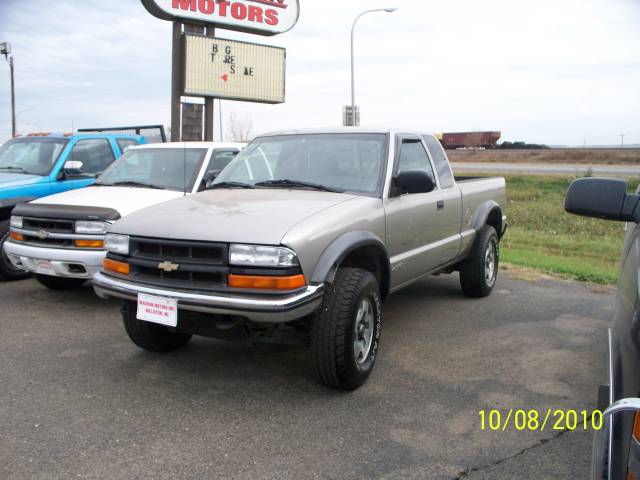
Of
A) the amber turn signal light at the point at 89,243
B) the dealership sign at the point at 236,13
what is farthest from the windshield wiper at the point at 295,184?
the dealership sign at the point at 236,13

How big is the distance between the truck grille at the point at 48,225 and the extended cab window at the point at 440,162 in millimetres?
3560

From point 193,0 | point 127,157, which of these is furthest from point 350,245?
point 193,0

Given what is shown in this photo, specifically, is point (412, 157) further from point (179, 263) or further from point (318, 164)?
point (179, 263)

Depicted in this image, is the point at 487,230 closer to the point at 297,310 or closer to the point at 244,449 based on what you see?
the point at 297,310

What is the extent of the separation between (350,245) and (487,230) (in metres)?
3.05

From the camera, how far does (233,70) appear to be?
13.6m

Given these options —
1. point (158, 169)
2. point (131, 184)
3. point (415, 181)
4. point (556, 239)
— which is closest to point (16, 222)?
point (131, 184)

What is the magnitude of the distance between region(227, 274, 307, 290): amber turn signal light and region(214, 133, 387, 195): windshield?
1.23 meters

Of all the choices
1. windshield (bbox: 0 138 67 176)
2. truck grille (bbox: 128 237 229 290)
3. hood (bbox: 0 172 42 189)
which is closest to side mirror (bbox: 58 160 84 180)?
windshield (bbox: 0 138 67 176)

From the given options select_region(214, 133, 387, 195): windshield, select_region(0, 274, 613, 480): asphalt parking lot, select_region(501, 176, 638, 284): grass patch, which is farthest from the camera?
select_region(501, 176, 638, 284): grass patch

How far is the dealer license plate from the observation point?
3580 millimetres

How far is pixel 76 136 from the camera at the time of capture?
790 centimetres

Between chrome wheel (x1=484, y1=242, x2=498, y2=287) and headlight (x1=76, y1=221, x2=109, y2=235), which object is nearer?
headlight (x1=76, y1=221, x2=109, y2=235)
